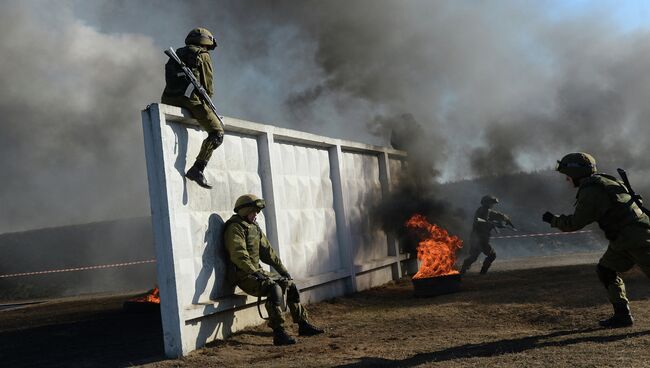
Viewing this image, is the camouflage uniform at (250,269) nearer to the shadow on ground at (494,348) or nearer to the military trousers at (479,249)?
the shadow on ground at (494,348)

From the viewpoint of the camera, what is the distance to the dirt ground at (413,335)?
6164 millimetres

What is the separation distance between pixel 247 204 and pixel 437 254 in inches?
215

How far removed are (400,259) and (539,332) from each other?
8085 mm

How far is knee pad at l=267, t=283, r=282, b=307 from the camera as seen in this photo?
7.84 meters

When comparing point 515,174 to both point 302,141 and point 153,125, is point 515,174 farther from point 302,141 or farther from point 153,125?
point 153,125

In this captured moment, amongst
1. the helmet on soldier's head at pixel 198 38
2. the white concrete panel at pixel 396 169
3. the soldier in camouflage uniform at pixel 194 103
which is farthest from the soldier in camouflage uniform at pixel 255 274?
the white concrete panel at pixel 396 169

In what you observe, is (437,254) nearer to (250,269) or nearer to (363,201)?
(363,201)

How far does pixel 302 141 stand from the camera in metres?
11.6

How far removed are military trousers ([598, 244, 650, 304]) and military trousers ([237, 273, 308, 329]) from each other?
12.1 feet

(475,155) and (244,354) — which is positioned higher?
(475,155)

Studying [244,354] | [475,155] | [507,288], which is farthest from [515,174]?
[244,354]

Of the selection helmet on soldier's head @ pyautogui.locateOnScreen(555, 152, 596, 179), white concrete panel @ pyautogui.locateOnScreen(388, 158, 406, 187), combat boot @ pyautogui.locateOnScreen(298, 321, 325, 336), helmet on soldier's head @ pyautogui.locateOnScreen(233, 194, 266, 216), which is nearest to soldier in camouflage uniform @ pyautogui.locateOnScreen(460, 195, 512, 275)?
white concrete panel @ pyautogui.locateOnScreen(388, 158, 406, 187)

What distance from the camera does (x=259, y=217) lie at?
988 centimetres

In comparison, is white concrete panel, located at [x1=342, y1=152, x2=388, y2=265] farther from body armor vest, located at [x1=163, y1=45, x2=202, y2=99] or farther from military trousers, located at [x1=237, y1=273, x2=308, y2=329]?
body armor vest, located at [x1=163, y1=45, x2=202, y2=99]
